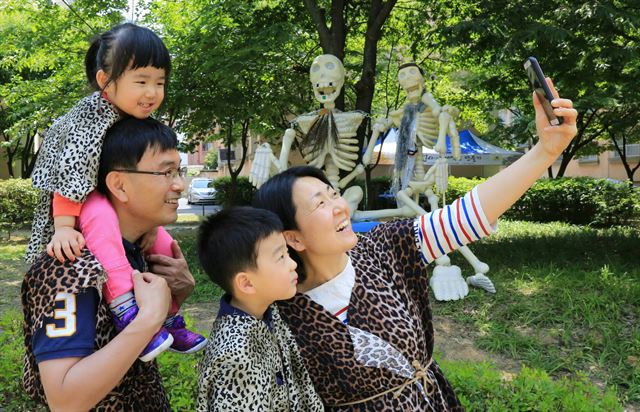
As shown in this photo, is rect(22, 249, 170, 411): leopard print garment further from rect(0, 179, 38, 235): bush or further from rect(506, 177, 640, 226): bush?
rect(506, 177, 640, 226): bush

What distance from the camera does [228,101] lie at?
350 inches

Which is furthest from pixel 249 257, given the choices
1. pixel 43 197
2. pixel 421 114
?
pixel 421 114

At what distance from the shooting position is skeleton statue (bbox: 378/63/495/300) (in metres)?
5.58

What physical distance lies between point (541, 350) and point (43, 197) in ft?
13.0

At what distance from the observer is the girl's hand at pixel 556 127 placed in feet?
4.88

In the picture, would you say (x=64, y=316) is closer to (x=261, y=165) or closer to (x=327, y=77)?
(x=261, y=165)

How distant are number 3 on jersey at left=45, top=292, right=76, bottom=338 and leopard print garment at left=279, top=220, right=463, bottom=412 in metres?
0.59

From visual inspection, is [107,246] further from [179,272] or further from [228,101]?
[228,101]

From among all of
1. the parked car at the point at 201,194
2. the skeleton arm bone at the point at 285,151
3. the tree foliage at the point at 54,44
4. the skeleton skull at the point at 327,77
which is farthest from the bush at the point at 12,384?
the parked car at the point at 201,194

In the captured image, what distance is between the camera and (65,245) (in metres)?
1.32

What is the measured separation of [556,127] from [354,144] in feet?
15.0

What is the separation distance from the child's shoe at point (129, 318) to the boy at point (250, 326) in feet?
0.45

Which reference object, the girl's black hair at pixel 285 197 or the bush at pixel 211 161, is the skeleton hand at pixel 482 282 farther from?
the bush at pixel 211 161

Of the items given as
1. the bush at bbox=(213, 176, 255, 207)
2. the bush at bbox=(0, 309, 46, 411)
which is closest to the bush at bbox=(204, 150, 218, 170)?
the bush at bbox=(213, 176, 255, 207)
